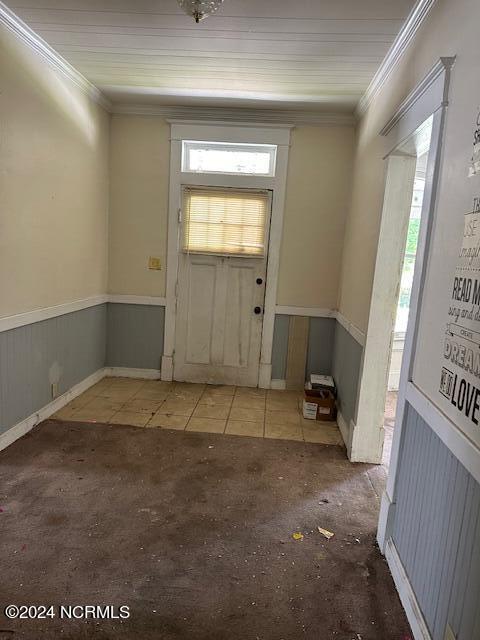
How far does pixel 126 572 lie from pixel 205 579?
350mm

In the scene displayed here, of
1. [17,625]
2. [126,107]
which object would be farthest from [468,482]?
[126,107]

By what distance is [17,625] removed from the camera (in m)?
1.54

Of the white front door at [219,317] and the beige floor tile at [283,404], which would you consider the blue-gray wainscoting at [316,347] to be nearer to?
the white front door at [219,317]

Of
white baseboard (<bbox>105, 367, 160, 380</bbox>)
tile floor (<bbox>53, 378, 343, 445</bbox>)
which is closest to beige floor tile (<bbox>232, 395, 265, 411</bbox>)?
tile floor (<bbox>53, 378, 343, 445</bbox>)

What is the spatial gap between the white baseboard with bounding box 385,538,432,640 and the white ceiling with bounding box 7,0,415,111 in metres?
2.71

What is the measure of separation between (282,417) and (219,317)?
1252 millimetres

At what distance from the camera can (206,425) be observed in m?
3.39

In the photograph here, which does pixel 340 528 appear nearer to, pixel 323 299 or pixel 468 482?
pixel 468 482

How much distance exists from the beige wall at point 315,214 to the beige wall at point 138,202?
4.15ft

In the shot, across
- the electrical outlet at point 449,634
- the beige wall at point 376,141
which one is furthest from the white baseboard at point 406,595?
the beige wall at point 376,141

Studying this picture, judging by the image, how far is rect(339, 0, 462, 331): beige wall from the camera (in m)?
1.63

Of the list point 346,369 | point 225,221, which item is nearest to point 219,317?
point 225,221

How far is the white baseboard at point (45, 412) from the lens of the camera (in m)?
2.86

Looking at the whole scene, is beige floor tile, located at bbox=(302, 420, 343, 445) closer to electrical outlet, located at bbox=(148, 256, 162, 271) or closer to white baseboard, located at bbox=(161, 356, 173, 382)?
white baseboard, located at bbox=(161, 356, 173, 382)
